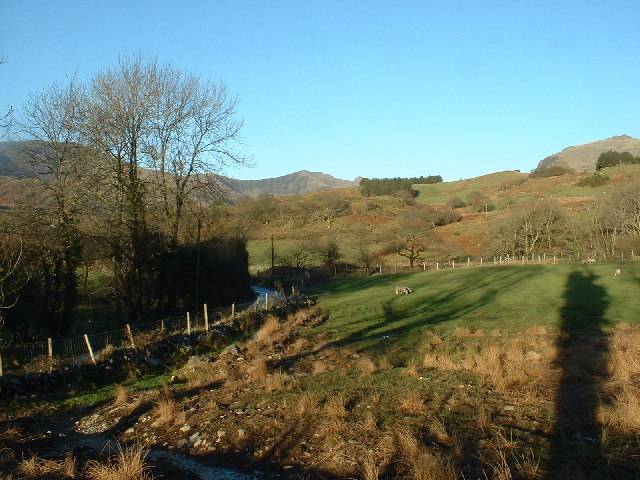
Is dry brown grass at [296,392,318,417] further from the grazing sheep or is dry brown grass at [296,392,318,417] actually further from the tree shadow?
the grazing sheep

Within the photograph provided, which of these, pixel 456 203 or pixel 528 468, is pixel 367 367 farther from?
pixel 456 203

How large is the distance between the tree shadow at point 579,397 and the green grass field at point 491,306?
123cm

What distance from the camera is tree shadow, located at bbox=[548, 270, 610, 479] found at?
7552 millimetres

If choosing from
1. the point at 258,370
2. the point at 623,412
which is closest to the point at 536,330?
the point at 258,370

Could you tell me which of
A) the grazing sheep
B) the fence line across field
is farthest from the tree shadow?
the grazing sheep

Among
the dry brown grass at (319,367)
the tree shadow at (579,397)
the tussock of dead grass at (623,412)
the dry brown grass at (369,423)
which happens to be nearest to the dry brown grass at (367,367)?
the dry brown grass at (319,367)

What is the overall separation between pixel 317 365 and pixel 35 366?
8.23 metres

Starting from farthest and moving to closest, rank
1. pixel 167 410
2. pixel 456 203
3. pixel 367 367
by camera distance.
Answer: pixel 456 203
pixel 367 367
pixel 167 410

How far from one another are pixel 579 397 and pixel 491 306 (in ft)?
61.2

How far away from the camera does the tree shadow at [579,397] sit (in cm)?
755

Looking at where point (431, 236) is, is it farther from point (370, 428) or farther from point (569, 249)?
point (370, 428)

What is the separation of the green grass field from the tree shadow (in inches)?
48.3

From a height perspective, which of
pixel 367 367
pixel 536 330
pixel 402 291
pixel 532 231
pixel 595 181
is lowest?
pixel 402 291

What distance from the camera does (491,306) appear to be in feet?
94.1
